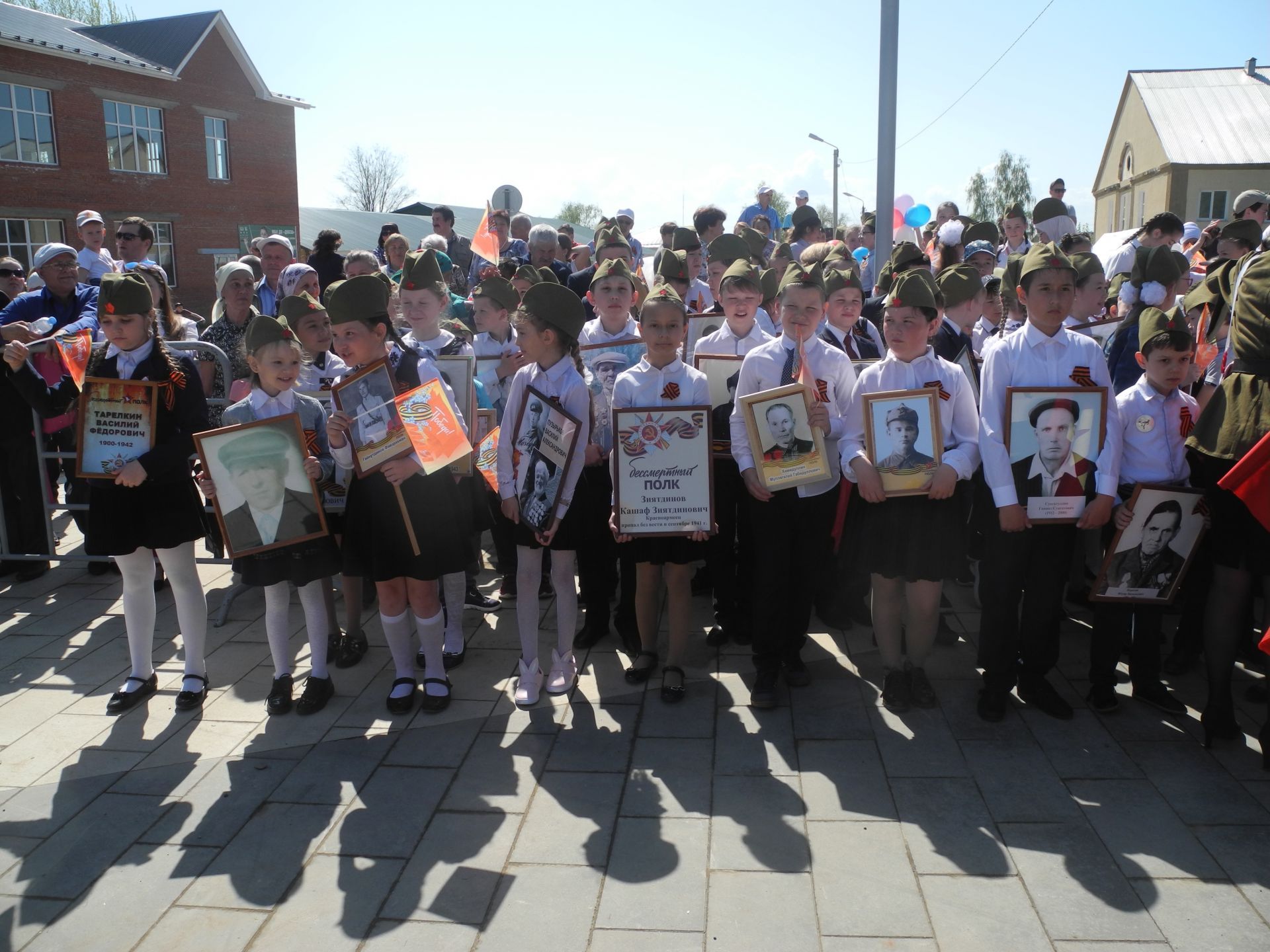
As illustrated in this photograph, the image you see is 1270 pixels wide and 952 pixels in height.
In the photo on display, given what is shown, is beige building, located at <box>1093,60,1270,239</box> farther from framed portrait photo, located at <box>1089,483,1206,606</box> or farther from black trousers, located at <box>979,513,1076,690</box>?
black trousers, located at <box>979,513,1076,690</box>

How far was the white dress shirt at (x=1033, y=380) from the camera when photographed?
4281 mm

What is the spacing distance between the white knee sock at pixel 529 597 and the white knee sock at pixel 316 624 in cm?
102

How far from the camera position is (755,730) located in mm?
4469

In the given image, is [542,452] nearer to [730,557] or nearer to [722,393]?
[722,393]

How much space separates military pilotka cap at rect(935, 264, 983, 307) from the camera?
5277mm

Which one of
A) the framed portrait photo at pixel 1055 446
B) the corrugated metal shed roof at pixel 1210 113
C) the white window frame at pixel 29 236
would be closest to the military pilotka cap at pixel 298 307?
the framed portrait photo at pixel 1055 446

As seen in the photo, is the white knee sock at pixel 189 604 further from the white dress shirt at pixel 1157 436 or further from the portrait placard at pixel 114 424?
the white dress shirt at pixel 1157 436

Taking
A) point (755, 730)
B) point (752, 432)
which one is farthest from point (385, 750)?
point (752, 432)

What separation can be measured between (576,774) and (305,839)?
3.67 ft

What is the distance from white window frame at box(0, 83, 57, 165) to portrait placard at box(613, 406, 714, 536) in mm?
31575

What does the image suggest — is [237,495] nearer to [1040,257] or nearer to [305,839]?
[305,839]

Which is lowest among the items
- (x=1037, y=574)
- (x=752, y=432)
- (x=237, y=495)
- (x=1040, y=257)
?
(x=1037, y=574)

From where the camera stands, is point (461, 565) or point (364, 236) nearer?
point (461, 565)

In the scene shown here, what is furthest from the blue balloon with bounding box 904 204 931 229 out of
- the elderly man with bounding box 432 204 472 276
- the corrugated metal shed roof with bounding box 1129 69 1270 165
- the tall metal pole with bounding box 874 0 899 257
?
the corrugated metal shed roof with bounding box 1129 69 1270 165
